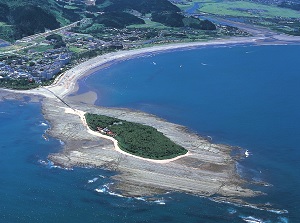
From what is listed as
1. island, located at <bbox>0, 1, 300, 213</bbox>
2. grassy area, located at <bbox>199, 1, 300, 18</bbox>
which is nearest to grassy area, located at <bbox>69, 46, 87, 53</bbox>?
island, located at <bbox>0, 1, 300, 213</bbox>

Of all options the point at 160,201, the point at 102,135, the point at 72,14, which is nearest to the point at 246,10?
the point at 72,14

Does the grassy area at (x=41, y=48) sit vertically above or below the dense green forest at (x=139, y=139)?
above

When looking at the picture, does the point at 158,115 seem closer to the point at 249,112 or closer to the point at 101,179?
the point at 249,112

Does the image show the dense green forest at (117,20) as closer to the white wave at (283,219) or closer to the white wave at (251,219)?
the white wave at (251,219)

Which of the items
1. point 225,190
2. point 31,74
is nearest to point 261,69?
point 31,74

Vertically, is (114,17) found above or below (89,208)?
above

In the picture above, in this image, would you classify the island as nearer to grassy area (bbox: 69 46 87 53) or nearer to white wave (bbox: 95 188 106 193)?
grassy area (bbox: 69 46 87 53)

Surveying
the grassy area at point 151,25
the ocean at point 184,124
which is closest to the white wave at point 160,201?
the ocean at point 184,124
